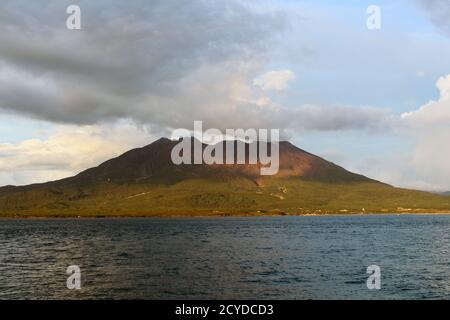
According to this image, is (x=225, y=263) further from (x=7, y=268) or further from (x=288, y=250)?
(x=7, y=268)

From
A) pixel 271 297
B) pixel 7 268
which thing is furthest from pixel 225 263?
pixel 7 268

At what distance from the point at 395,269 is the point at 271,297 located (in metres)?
32.3

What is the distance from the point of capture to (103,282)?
6781 centimetres

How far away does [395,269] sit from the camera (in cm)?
7869
